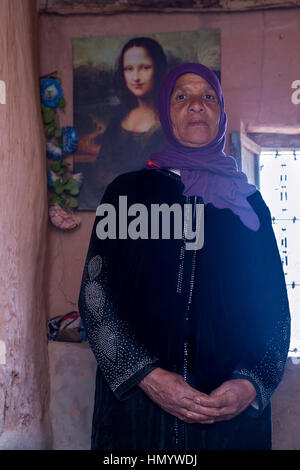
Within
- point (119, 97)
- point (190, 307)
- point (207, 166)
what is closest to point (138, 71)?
point (119, 97)

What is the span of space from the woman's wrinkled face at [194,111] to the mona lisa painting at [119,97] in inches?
29.5

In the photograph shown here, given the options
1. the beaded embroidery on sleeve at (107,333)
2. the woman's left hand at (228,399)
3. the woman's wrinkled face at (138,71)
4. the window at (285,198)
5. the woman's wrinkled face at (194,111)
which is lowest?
the woman's left hand at (228,399)

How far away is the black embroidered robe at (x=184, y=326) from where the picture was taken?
1.76 meters

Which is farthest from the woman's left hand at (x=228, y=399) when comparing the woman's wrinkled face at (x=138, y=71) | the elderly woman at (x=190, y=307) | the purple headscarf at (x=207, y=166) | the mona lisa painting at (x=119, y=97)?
the woman's wrinkled face at (x=138, y=71)

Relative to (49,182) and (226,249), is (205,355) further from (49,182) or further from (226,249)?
(49,182)

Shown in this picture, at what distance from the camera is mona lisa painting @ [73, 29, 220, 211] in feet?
8.73

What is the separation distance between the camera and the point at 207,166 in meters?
1.88

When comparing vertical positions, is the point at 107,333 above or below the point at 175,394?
above

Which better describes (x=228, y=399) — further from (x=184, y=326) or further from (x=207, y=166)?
(x=207, y=166)

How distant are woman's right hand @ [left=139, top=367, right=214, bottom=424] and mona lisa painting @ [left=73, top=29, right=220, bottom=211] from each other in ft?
3.71

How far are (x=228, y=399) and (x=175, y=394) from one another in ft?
0.53

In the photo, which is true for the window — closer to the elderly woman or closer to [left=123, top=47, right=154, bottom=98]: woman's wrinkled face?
[left=123, top=47, right=154, bottom=98]: woman's wrinkled face

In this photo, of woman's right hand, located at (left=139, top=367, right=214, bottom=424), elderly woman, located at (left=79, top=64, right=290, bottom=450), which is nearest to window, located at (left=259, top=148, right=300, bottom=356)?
elderly woman, located at (left=79, top=64, right=290, bottom=450)

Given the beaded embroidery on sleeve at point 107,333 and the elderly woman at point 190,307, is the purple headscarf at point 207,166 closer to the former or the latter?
the elderly woman at point 190,307
